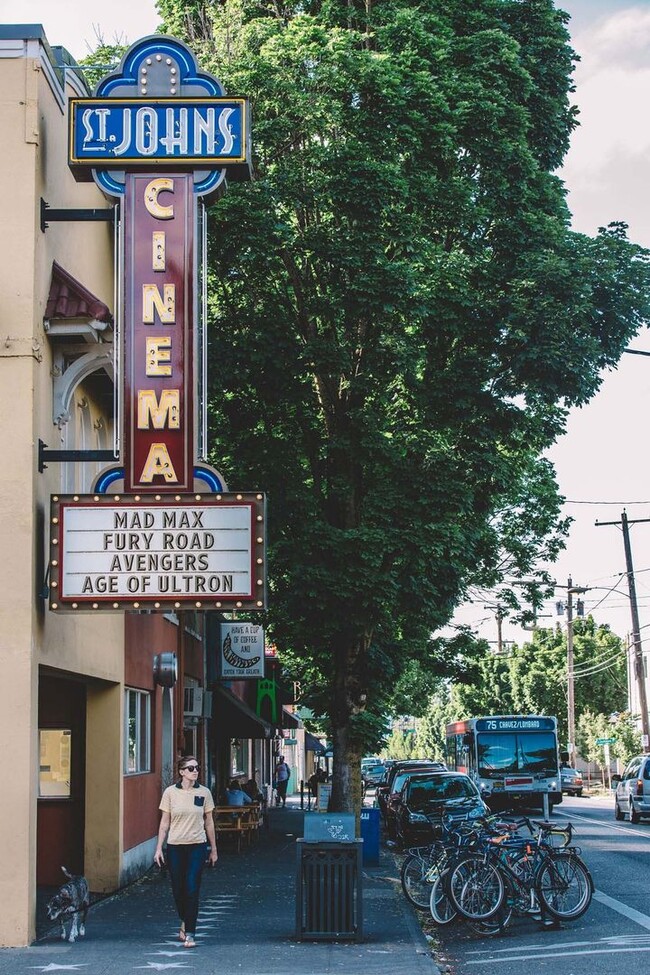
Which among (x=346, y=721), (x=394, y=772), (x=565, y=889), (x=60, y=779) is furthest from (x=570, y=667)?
(x=565, y=889)

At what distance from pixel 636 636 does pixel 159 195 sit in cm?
3747

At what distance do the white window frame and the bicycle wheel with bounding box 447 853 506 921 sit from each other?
238 inches

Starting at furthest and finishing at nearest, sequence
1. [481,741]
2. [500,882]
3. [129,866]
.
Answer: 1. [481,741]
2. [129,866]
3. [500,882]

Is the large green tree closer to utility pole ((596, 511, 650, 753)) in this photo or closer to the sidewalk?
the sidewalk

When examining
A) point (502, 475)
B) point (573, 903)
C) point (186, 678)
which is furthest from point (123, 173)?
point (186, 678)

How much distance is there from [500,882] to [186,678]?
47.1ft

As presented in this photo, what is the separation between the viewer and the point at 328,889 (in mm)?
12734

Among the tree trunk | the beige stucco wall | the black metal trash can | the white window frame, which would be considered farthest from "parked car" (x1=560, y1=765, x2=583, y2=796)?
the beige stucco wall

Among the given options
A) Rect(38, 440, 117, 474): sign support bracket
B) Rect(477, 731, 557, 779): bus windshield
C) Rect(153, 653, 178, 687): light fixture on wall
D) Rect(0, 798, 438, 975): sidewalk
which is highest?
Rect(38, 440, 117, 474): sign support bracket

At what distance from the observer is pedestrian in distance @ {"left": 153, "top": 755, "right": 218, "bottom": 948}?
39.7ft

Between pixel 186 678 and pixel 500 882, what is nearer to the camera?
pixel 500 882

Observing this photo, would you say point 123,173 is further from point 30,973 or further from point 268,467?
point 268,467

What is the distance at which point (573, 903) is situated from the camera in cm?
1397

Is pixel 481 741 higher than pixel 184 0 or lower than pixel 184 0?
lower
